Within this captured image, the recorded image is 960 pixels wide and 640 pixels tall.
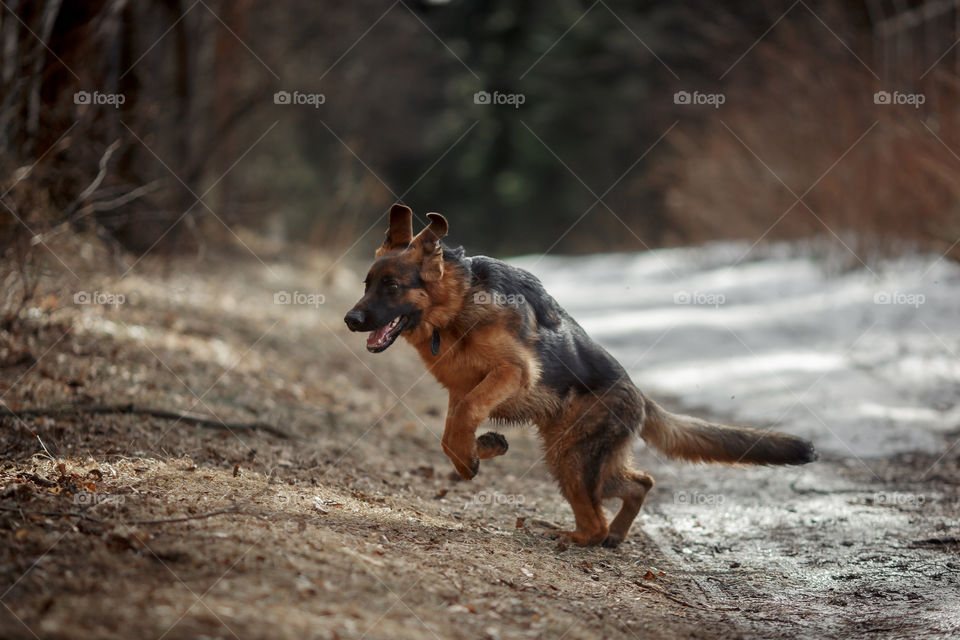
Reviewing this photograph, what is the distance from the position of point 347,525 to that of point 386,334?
1.38 meters

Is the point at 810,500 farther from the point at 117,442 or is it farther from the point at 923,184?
the point at 923,184

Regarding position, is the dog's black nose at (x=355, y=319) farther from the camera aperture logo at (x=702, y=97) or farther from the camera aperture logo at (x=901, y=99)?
the camera aperture logo at (x=901, y=99)

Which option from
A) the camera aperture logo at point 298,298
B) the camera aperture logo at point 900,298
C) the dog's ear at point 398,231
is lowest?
the camera aperture logo at point 298,298

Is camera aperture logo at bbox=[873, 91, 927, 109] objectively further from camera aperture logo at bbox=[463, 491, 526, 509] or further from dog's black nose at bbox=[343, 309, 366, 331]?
dog's black nose at bbox=[343, 309, 366, 331]

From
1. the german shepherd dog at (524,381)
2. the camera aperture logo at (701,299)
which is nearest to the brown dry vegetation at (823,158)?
the camera aperture logo at (701,299)

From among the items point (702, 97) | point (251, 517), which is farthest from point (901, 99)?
point (251, 517)

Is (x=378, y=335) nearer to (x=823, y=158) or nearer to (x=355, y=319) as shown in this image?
(x=355, y=319)

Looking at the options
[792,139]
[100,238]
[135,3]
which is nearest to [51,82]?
[100,238]

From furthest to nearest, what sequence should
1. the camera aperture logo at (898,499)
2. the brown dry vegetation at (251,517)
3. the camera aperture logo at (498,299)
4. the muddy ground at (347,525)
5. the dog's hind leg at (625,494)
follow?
the camera aperture logo at (898,499)
the dog's hind leg at (625,494)
the camera aperture logo at (498,299)
the muddy ground at (347,525)
the brown dry vegetation at (251,517)

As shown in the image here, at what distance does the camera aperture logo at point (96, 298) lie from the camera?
900 cm

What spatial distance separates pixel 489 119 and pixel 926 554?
125ft

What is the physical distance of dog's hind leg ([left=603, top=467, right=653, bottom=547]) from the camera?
240 inches

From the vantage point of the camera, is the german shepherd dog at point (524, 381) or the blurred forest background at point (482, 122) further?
the blurred forest background at point (482, 122)

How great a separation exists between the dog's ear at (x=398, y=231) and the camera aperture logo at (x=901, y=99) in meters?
11.4
